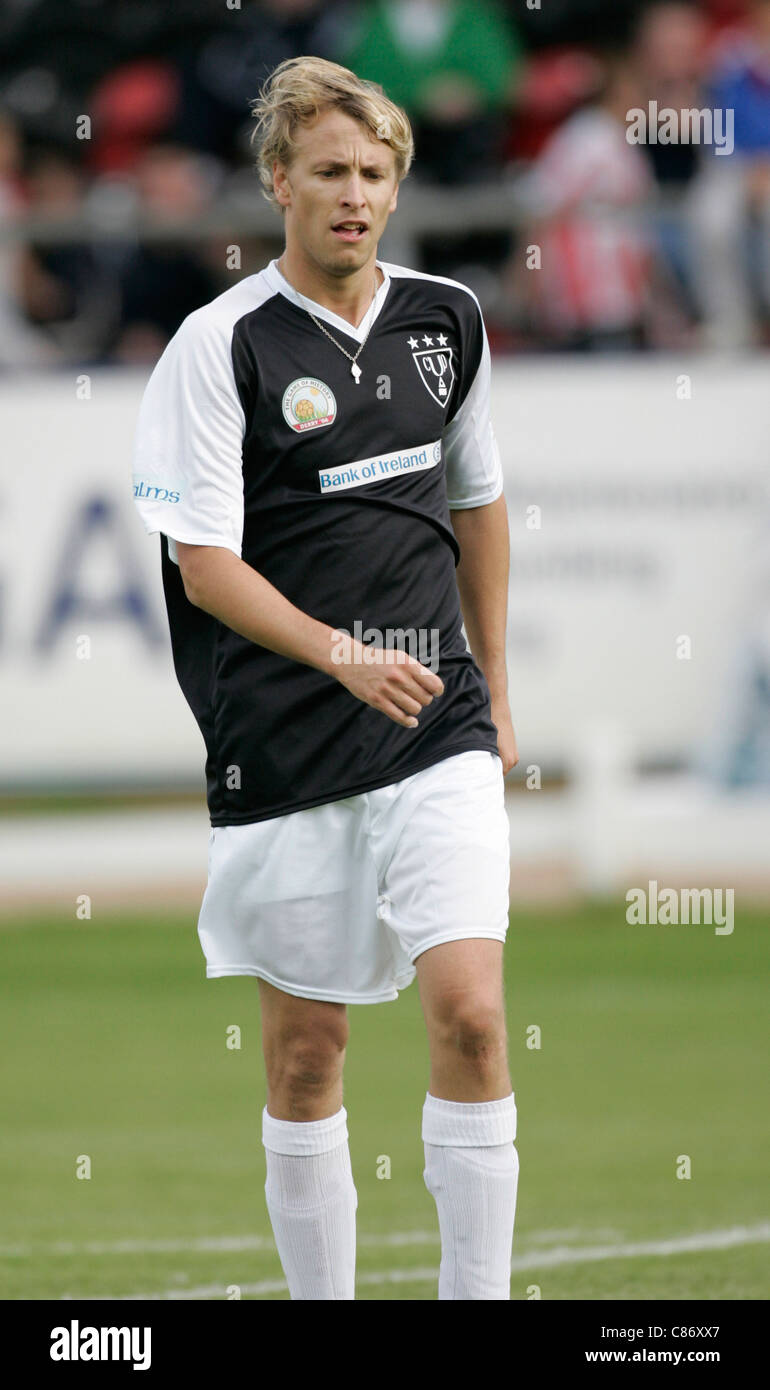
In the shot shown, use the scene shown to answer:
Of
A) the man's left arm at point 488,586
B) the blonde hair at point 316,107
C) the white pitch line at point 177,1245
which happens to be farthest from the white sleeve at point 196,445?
the white pitch line at point 177,1245

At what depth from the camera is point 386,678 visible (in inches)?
169

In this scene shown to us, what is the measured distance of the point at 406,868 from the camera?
4.57m

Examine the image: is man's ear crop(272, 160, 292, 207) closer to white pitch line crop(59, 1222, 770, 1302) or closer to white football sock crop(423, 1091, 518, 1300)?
white football sock crop(423, 1091, 518, 1300)

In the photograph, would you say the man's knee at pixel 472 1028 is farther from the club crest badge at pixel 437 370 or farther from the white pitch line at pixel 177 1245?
the white pitch line at pixel 177 1245

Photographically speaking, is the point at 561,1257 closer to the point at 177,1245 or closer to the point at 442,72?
the point at 177,1245

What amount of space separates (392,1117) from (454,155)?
6.25 m

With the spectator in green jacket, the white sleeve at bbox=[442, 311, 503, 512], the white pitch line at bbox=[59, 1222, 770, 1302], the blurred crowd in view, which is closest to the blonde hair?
the white sleeve at bbox=[442, 311, 503, 512]

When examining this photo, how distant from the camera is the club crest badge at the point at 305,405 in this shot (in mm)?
4602

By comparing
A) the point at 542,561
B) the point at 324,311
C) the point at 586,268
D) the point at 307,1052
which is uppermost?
the point at 586,268

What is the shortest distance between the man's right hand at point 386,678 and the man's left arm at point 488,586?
75 cm

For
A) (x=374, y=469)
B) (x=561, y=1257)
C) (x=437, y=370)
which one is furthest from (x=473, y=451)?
(x=561, y=1257)

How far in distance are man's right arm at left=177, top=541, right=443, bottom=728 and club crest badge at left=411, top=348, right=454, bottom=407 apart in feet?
1.86

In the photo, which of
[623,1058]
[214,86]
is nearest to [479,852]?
[623,1058]

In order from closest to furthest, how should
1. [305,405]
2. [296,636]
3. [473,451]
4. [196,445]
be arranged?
[296,636] → [196,445] → [305,405] → [473,451]
